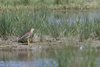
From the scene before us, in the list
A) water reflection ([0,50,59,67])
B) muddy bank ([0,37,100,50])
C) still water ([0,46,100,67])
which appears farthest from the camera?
muddy bank ([0,37,100,50])

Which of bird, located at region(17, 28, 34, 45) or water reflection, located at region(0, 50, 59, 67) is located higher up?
bird, located at region(17, 28, 34, 45)

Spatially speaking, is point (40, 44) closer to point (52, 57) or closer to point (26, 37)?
point (26, 37)

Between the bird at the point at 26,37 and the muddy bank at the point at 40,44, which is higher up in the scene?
the bird at the point at 26,37

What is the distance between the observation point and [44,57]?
13.0m

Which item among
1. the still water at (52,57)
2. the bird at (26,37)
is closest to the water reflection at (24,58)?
the still water at (52,57)

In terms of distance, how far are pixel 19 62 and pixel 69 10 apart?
16.2m

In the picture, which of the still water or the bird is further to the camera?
the bird

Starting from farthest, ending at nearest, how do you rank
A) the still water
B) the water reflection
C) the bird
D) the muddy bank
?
the bird → the muddy bank → the water reflection → the still water

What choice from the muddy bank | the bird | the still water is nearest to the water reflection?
the still water

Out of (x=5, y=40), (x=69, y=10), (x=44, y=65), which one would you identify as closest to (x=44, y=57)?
(x=44, y=65)

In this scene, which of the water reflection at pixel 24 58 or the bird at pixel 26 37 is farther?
the bird at pixel 26 37

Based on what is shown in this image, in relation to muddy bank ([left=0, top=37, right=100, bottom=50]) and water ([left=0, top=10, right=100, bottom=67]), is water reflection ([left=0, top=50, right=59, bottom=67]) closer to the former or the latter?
water ([left=0, top=10, right=100, bottom=67])

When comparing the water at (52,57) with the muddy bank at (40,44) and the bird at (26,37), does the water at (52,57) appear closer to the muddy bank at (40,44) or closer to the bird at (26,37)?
the muddy bank at (40,44)

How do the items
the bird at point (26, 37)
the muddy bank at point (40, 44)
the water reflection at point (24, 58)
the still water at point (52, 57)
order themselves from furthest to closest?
the bird at point (26, 37) < the muddy bank at point (40, 44) < the water reflection at point (24, 58) < the still water at point (52, 57)
